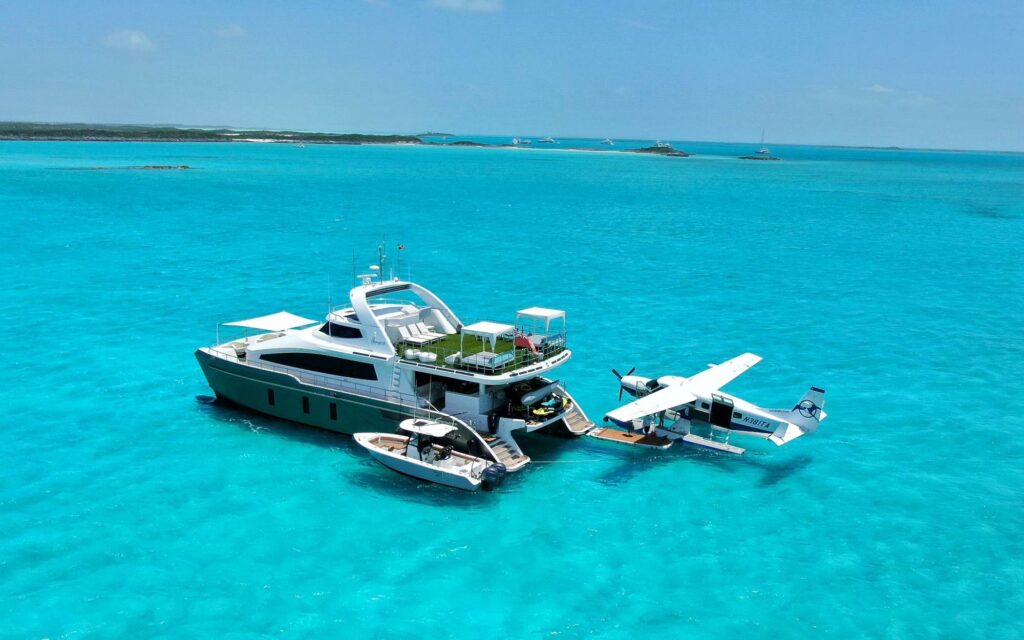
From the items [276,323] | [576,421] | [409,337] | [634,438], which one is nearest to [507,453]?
[576,421]

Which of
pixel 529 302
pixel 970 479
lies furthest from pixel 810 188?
pixel 970 479

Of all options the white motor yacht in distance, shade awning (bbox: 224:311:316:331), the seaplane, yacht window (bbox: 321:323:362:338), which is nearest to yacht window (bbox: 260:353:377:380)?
the white motor yacht in distance

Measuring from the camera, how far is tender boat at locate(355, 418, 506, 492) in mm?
24969

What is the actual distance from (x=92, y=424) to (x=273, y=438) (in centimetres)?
771

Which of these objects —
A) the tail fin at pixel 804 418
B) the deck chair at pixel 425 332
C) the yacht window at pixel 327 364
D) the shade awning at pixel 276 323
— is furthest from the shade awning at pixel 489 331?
the tail fin at pixel 804 418

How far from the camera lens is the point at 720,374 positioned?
105 feet

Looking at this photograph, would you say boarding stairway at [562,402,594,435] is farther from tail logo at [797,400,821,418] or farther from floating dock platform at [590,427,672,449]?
tail logo at [797,400,821,418]

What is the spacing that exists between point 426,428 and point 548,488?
4.85m

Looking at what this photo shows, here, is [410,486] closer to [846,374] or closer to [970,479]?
[970,479]

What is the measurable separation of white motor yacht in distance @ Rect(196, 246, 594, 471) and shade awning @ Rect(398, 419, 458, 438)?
63 cm

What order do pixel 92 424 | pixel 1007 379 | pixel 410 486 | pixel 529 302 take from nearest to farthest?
pixel 410 486 < pixel 92 424 < pixel 1007 379 < pixel 529 302

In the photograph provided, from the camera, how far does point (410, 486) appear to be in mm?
25719

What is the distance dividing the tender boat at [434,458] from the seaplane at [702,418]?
5318mm

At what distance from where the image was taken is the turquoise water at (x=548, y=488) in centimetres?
1944
